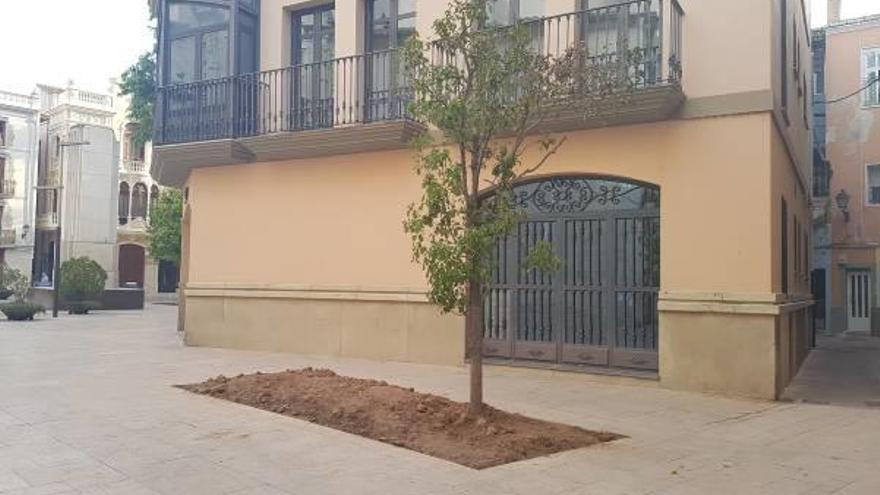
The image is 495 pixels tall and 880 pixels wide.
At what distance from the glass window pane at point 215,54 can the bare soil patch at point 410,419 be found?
24.5 feet

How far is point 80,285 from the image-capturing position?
95.6ft

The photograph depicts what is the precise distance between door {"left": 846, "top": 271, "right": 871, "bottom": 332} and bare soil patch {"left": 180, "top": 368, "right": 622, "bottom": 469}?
65.2 ft

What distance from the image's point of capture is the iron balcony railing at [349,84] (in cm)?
1071

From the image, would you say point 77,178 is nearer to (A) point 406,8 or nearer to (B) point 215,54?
(B) point 215,54

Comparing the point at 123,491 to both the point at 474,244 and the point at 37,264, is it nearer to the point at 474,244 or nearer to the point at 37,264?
the point at 474,244

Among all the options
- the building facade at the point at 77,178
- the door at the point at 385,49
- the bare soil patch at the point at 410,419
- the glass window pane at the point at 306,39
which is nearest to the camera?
the bare soil patch at the point at 410,419

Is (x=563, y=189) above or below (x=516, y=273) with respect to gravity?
above

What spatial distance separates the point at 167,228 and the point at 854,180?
1241 inches

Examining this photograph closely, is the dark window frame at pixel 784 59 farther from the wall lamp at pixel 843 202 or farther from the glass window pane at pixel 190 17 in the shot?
the wall lamp at pixel 843 202

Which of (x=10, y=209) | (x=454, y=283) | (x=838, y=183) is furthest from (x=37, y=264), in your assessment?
(x=454, y=283)

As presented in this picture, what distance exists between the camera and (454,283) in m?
7.43

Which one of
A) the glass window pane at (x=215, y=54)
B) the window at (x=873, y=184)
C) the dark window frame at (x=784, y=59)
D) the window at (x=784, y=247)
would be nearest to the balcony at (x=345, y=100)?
the glass window pane at (x=215, y=54)

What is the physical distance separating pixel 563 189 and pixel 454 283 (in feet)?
16.0

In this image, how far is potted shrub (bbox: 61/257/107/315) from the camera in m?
28.7
